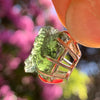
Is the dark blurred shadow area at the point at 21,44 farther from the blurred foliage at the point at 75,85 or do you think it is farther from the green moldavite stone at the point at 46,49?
the green moldavite stone at the point at 46,49

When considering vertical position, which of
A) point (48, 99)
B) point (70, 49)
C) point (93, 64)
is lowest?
point (93, 64)

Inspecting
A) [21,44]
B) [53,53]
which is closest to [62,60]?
[53,53]

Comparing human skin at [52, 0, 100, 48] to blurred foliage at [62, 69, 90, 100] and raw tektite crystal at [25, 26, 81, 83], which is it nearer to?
raw tektite crystal at [25, 26, 81, 83]

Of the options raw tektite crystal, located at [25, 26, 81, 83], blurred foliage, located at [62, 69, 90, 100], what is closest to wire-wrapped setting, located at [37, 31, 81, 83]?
raw tektite crystal, located at [25, 26, 81, 83]

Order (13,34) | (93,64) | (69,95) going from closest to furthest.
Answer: (13,34) → (69,95) → (93,64)

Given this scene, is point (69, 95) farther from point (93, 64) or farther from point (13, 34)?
point (13, 34)

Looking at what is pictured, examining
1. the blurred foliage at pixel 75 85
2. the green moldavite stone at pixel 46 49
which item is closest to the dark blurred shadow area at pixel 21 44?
the blurred foliage at pixel 75 85

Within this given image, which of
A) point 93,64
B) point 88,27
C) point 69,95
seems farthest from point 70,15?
point 93,64
